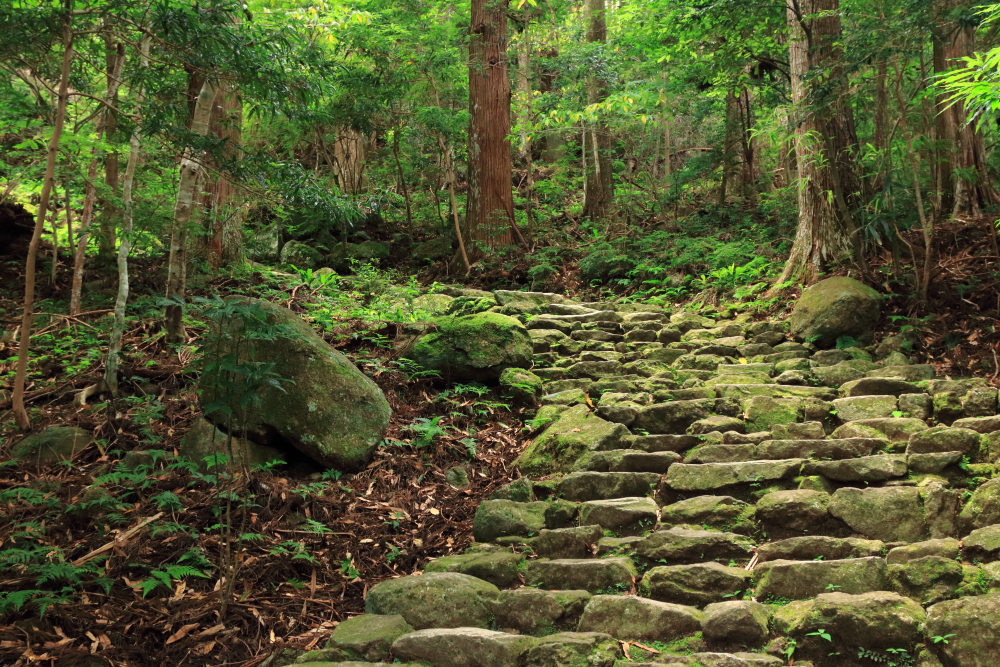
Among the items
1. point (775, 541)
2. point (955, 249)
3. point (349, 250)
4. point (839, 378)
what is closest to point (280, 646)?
point (775, 541)

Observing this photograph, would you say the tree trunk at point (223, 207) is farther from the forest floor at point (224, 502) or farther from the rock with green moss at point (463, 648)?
the rock with green moss at point (463, 648)

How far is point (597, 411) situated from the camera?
556cm

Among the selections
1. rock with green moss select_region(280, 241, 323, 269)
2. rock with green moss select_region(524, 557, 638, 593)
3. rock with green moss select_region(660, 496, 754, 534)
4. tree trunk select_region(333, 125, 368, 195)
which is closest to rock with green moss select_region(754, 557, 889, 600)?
rock with green moss select_region(660, 496, 754, 534)

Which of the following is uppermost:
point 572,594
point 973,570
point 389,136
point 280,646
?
point 389,136

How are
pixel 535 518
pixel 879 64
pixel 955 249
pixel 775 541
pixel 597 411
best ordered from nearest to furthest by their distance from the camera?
pixel 775 541 → pixel 535 518 → pixel 597 411 → pixel 879 64 → pixel 955 249

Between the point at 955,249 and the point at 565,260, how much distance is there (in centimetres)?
619

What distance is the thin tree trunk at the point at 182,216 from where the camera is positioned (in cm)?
582

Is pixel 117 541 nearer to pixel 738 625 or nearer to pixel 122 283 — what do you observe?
pixel 122 283

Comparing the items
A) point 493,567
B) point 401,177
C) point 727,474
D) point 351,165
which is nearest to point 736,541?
point 727,474

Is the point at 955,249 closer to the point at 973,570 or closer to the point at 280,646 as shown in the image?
the point at 973,570

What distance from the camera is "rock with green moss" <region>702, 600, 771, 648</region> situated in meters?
2.77

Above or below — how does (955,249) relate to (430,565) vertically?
above

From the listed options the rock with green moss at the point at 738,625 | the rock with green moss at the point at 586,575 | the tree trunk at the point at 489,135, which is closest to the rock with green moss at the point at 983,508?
the rock with green moss at the point at 738,625

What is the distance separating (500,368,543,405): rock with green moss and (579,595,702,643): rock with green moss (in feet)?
10.4
